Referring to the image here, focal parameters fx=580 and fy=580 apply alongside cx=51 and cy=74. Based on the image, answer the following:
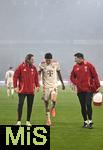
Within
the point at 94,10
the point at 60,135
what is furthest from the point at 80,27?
the point at 60,135

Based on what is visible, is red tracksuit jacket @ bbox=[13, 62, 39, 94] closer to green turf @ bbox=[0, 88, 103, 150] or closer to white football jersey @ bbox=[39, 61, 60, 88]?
white football jersey @ bbox=[39, 61, 60, 88]

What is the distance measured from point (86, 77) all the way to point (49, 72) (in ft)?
3.13

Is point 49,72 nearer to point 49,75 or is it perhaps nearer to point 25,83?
point 49,75

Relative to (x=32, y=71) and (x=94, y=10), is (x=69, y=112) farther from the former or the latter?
(x=94, y=10)

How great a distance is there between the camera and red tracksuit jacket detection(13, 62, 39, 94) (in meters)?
14.5

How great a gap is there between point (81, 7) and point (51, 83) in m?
81.5

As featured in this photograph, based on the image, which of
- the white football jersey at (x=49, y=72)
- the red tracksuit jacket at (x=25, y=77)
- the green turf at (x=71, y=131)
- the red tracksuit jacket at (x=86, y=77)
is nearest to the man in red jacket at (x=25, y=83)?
the red tracksuit jacket at (x=25, y=77)

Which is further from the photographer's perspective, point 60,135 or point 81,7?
point 81,7

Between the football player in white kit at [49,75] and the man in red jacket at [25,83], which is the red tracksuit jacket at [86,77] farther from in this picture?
the man in red jacket at [25,83]

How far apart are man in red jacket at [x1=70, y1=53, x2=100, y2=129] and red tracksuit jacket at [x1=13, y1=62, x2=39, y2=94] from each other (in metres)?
1.12

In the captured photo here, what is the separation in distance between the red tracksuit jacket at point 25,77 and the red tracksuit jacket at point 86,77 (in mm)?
1111

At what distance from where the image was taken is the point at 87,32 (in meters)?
88.4

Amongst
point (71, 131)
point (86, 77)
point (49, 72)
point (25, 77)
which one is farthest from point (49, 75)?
point (71, 131)

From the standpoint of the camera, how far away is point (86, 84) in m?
14.5
